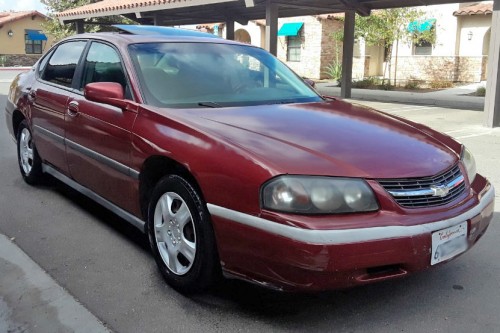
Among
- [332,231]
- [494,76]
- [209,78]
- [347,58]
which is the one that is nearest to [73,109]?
[209,78]

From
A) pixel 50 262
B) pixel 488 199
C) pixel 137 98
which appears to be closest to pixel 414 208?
pixel 488 199

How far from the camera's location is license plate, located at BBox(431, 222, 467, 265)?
272 cm

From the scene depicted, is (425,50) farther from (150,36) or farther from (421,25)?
(150,36)

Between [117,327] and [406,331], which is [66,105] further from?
[406,331]

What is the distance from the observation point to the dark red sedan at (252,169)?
2559mm

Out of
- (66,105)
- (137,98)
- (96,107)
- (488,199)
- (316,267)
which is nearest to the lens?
(316,267)

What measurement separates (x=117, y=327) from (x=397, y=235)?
1.56m

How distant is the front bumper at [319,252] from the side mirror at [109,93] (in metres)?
1.32

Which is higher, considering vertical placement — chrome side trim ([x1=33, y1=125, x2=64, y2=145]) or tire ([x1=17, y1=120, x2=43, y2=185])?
chrome side trim ([x1=33, y1=125, x2=64, y2=145])

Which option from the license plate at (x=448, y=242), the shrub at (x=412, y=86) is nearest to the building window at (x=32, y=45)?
the shrub at (x=412, y=86)

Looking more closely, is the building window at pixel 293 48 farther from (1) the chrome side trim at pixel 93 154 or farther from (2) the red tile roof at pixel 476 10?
(1) the chrome side trim at pixel 93 154

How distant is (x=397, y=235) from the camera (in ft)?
8.39

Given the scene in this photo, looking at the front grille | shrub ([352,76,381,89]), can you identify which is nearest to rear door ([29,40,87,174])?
the front grille

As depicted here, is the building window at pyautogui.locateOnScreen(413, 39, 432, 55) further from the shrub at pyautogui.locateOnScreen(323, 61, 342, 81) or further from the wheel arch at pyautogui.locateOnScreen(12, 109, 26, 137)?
the wheel arch at pyautogui.locateOnScreen(12, 109, 26, 137)
